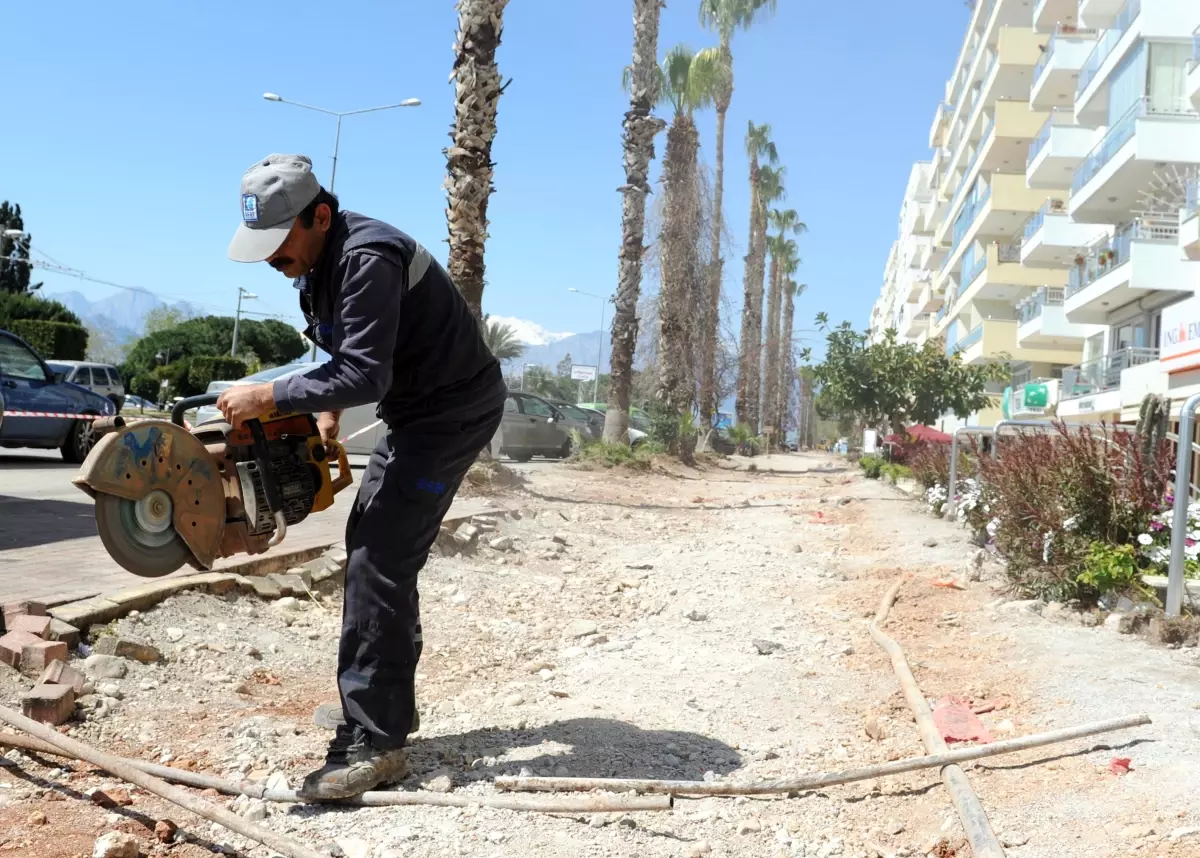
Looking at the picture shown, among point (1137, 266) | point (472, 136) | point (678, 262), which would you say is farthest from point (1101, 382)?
point (472, 136)

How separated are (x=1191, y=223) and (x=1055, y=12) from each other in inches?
948

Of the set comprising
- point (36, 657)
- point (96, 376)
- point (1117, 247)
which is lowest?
point (36, 657)

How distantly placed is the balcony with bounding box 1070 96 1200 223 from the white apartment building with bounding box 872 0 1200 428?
0.03 meters

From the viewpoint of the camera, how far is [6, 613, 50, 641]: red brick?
14.0 ft

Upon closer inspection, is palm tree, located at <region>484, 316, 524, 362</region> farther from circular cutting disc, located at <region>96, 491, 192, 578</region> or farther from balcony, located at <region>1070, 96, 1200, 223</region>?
circular cutting disc, located at <region>96, 491, 192, 578</region>

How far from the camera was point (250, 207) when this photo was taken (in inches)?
125

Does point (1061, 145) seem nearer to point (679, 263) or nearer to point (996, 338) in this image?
point (996, 338)

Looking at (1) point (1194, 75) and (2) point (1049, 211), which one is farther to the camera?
(2) point (1049, 211)

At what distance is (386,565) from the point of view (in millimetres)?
3387

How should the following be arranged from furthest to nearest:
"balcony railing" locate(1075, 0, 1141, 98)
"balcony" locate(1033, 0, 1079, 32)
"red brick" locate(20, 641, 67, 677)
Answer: "balcony" locate(1033, 0, 1079, 32)
"balcony railing" locate(1075, 0, 1141, 98)
"red brick" locate(20, 641, 67, 677)

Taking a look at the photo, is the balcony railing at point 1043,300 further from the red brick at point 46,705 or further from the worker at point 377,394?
the red brick at point 46,705

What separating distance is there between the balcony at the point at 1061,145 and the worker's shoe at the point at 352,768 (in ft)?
122

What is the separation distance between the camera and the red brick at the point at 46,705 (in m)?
3.71

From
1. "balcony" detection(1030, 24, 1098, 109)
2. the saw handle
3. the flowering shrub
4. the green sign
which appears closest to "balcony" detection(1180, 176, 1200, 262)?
the green sign
